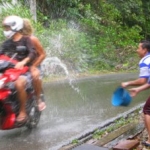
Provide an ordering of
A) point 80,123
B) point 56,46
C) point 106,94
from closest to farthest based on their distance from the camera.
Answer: point 80,123, point 106,94, point 56,46

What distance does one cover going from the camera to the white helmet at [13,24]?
6056 millimetres

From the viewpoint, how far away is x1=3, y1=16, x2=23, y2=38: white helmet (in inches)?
238

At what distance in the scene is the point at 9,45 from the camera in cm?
641

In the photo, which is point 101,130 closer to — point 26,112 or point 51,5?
point 26,112

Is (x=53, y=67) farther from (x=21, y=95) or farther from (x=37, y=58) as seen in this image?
(x=21, y=95)

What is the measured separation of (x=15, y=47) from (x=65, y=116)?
245 centimetres

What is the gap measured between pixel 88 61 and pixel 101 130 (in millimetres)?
13724

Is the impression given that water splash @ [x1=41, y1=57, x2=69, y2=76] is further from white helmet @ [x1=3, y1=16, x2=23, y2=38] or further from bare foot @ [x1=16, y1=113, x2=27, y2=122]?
bare foot @ [x1=16, y1=113, x2=27, y2=122]

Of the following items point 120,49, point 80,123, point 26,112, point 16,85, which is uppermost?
point 16,85

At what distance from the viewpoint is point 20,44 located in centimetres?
631

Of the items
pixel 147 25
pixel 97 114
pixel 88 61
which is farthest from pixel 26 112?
pixel 147 25

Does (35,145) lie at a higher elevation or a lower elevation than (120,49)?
higher

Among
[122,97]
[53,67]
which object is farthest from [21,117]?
[53,67]

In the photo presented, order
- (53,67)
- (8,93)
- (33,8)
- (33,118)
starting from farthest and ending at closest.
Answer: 1. (33,8)
2. (53,67)
3. (33,118)
4. (8,93)
